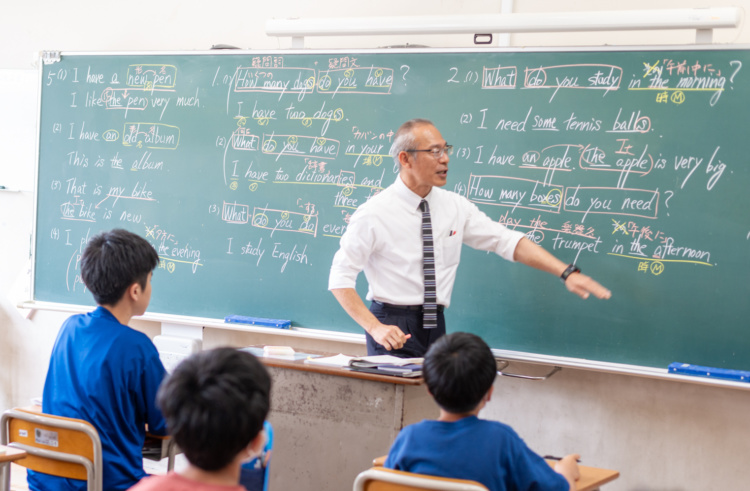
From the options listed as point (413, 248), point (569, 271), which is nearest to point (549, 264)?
point (569, 271)

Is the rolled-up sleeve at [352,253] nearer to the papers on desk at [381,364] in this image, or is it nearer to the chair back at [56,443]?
the papers on desk at [381,364]

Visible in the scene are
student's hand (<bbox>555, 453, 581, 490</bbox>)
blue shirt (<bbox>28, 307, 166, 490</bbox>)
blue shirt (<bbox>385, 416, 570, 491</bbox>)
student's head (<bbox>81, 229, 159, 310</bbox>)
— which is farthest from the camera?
student's head (<bbox>81, 229, 159, 310</bbox>)

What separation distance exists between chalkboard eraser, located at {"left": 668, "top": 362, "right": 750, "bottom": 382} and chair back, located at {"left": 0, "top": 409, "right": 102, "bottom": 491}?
2521mm

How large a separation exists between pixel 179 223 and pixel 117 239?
201cm

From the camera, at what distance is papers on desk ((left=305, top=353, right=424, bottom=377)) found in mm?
2850

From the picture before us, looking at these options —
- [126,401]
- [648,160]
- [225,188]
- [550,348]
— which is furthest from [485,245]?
[126,401]

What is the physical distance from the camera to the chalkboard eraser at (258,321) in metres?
4.10

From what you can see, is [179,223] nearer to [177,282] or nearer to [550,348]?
[177,282]

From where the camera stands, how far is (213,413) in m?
1.33

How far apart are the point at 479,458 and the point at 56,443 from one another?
1.25 metres

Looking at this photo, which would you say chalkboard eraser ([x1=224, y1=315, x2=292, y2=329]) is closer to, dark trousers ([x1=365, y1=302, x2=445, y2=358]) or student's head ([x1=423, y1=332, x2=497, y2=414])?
dark trousers ([x1=365, y1=302, x2=445, y2=358])

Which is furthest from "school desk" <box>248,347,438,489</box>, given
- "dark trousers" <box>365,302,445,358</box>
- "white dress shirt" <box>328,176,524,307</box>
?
"white dress shirt" <box>328,176,524,307</box>

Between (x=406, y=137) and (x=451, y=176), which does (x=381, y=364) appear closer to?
(x=406, y=137)

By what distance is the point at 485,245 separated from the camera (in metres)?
3.53
